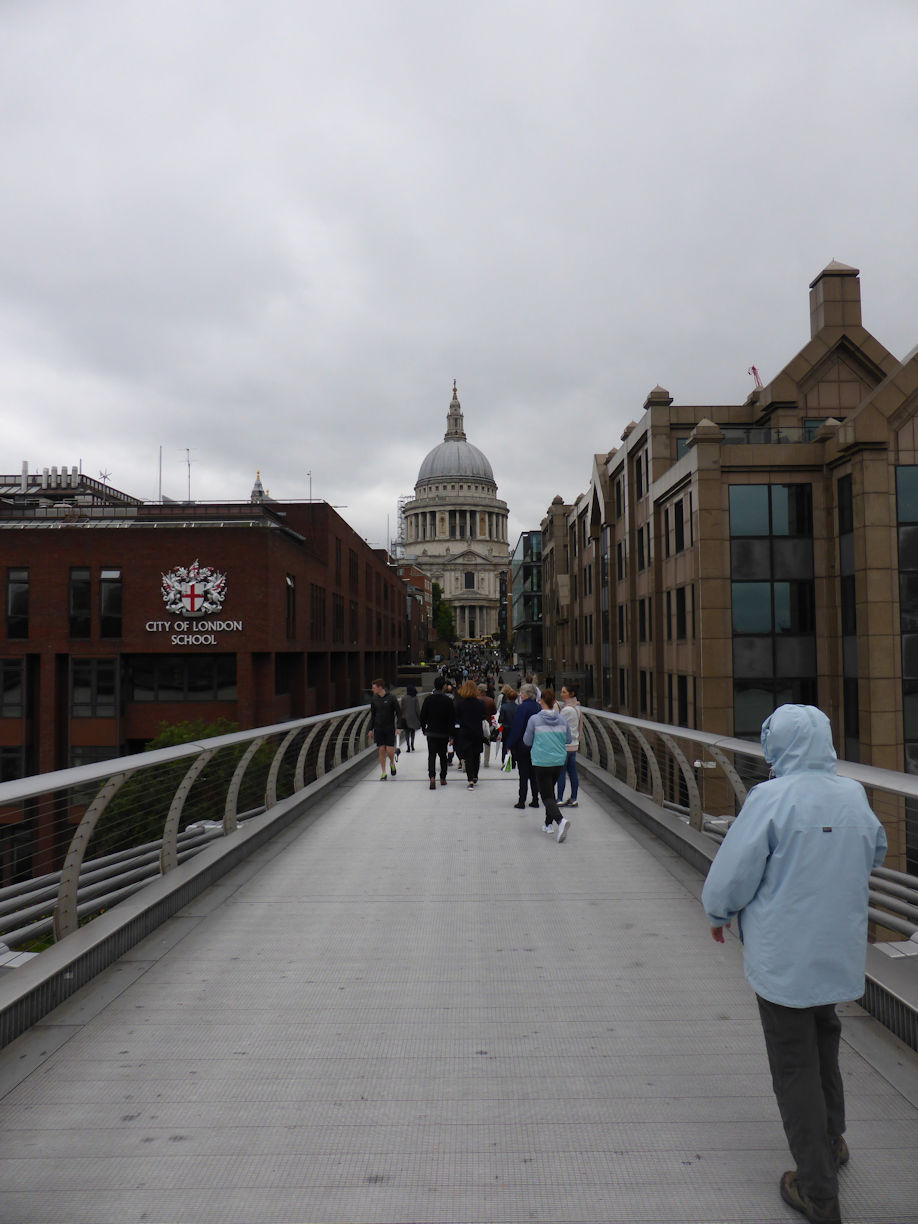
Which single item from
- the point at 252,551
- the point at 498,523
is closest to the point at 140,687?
the point at 252,551

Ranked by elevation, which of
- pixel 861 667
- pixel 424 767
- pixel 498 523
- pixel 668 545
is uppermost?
pixel 498 523

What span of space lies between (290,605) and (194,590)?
478cm

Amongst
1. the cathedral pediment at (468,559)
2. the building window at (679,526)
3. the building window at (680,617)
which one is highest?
the cathedral pediment at (468,559)

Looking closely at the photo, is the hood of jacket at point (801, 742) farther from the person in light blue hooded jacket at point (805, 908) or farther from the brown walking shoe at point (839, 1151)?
the brown walking shoe at point (839, 1151)

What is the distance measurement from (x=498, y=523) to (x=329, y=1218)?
192282 mm

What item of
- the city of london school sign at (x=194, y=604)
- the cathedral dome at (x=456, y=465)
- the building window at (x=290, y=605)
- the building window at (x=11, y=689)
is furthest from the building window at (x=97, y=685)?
the cathedral dome at (x=456, y=465)

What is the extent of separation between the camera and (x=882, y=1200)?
329cm

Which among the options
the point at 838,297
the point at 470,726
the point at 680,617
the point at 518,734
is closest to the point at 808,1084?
the point at 518,734

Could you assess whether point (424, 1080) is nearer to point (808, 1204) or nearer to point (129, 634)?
point (808, 1204)

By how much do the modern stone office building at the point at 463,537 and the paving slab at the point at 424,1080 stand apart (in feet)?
542

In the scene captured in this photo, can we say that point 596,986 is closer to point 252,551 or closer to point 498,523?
point 252,551

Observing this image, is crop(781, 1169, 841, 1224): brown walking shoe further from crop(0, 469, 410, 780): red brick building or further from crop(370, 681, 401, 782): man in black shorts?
crop(0, 469, 410, 780): red brick building

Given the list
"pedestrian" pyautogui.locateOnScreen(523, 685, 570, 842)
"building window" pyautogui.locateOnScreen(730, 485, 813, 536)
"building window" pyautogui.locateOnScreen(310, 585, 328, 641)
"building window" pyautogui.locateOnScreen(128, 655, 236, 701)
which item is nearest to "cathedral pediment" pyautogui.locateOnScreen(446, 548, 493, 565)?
"building window" pyautogui.locateOnScreen(310, 585, 328, 641)

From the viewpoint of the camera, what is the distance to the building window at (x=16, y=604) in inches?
1436
